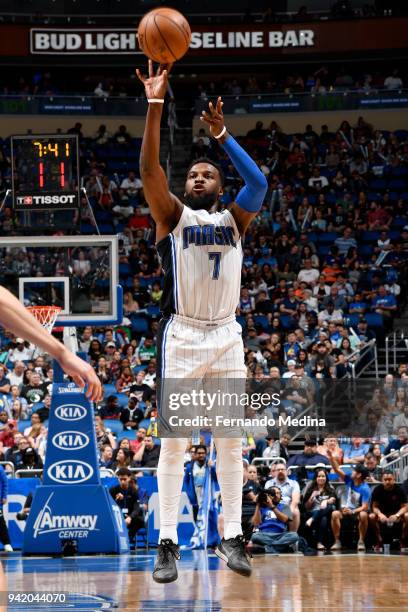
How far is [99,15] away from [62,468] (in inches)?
755

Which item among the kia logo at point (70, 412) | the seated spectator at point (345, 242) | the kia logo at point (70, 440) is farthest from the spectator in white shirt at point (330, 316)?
the kia logo at point (70, 440)

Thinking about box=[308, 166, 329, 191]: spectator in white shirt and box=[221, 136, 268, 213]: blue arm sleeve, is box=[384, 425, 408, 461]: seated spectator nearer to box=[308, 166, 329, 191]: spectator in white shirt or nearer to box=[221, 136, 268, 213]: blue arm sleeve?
box=[221, 136, 268, 213]: blue arm sleeve

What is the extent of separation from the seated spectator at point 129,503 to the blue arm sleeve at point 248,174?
25.8ft

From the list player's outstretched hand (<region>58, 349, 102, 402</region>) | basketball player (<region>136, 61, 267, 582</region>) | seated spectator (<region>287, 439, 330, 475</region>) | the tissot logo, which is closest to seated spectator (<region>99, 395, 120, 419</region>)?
seated spectator (<region>287, 439, 330, 475</region>)

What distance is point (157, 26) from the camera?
276 inches

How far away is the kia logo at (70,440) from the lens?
12.5 meters

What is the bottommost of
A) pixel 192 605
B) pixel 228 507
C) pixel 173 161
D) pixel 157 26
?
pixel 192 605

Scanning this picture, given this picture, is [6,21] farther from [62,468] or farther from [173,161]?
[62,468]

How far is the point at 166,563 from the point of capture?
21.8 ft

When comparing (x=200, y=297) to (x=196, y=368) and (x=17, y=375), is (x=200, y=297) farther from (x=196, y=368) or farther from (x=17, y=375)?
(x=17, y=375)

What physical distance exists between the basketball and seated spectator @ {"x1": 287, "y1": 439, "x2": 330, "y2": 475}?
8.71 m

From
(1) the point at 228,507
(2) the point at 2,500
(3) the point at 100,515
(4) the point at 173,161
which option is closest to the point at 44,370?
(2) the point at 2,500

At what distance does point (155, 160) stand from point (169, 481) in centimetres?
206

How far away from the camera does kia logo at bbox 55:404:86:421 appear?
1274cm
